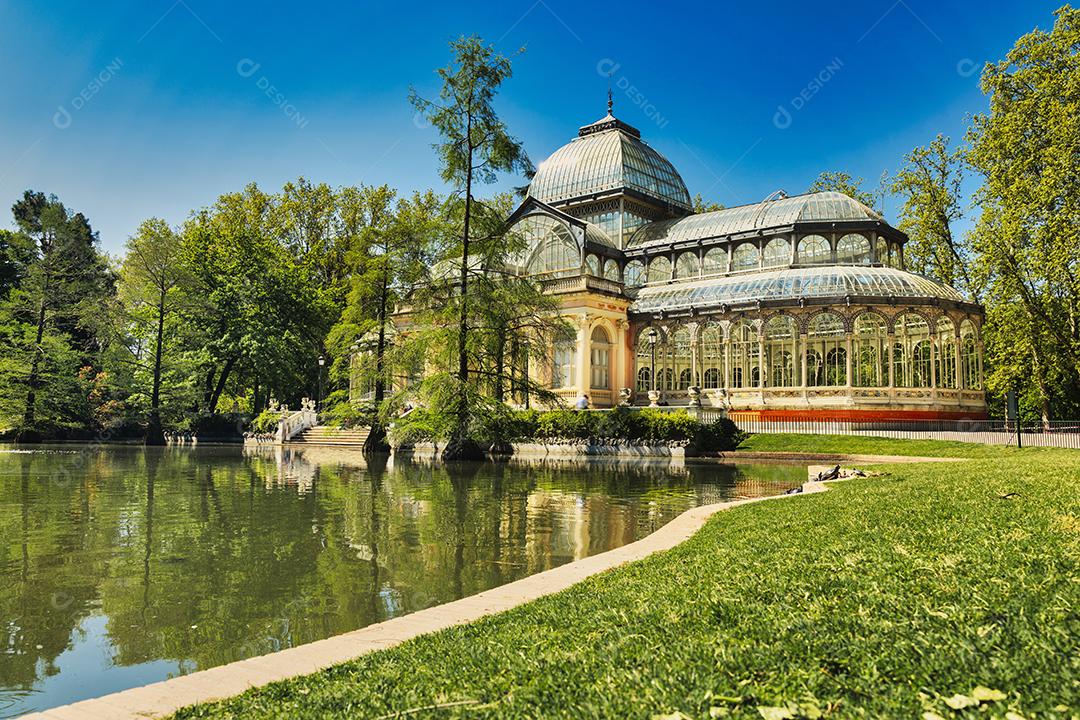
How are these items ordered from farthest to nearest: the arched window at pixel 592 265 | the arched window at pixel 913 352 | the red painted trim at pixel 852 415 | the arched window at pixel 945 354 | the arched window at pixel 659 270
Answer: the arched window at pixel 659 270
the arched window at pixel 592 265
the arched window at pixel 945 354
the arched window at pixel 913 352
the red painted trim at pixel 852 415

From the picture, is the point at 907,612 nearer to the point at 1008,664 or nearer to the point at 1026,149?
the point at 1008,664

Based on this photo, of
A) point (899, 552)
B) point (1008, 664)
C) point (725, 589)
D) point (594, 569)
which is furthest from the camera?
point (594, 569)

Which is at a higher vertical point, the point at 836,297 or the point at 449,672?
the point at 836,297

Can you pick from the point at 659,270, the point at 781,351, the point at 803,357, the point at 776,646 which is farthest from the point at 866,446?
the point at 776,646

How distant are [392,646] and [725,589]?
224cm

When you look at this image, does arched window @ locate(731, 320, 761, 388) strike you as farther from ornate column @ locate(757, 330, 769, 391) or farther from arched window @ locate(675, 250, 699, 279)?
arched window @ locate(675, 250, 699, 279)

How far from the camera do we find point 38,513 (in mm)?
11609

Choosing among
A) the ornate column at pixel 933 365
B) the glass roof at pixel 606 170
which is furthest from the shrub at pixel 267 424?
the ornate column at pixel 933 365

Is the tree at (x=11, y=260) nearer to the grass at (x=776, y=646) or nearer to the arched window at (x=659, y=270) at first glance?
the arched window at (x=659, y=270)

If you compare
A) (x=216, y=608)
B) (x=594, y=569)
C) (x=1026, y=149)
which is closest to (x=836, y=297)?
(x=1026, y=149)

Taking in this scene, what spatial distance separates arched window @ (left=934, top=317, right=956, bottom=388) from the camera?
35.7m

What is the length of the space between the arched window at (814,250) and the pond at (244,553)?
2383cm

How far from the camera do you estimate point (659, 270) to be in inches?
1742

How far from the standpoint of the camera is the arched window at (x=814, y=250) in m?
39.0
